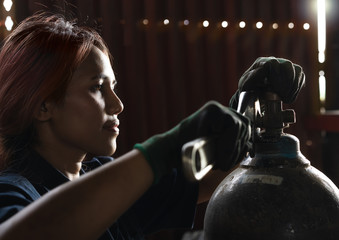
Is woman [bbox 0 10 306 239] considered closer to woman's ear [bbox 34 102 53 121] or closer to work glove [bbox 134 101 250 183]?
woman's ear [bbox 34 102 53 121]

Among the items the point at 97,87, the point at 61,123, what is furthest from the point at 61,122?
the point at 97,87

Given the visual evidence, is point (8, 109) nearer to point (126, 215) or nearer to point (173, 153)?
point (126, 215)

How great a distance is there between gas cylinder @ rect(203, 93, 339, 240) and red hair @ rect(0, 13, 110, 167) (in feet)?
1.81

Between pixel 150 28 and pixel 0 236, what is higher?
pixel 150 28

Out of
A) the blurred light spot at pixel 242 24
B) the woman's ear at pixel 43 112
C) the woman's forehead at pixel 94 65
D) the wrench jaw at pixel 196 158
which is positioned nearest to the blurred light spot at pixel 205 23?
the blurred light spot at pixel 242 24

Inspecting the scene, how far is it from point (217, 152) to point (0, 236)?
0.37 meters

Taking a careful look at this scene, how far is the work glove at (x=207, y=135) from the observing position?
0.67m

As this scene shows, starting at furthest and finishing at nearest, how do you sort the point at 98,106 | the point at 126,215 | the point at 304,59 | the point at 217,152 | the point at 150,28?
the point at 304,59 → the point at 150,28 → the point at 126,215 → the point at 98,106 → the point at 217,152

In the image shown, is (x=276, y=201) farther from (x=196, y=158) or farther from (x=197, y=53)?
(x=197, y=53)

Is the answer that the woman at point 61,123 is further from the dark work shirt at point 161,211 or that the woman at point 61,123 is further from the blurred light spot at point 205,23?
the blurred light spot at point 205,23

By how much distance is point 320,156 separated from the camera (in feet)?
10.9

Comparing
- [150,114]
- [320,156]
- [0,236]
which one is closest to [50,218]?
[0,236]

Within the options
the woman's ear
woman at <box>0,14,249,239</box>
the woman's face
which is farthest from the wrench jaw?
the woman's ear

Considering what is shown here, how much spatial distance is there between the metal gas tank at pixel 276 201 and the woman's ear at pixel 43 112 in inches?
22.5
